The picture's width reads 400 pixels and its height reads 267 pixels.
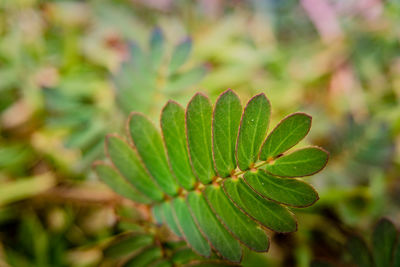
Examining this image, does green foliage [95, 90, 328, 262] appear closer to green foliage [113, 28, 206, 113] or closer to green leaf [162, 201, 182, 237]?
green leaf [162, 201, 182, 237]

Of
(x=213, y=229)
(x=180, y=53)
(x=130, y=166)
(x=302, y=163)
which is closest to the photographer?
(x=302, y=163)

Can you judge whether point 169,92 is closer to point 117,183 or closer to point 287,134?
point 117,183

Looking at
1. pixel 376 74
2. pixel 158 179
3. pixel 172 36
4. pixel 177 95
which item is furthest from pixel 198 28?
pixel 158 179

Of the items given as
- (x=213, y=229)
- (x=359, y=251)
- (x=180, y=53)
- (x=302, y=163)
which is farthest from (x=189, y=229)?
(x=180, y=53)

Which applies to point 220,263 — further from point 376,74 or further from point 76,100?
point 376,74

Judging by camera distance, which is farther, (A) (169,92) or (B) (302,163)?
(A) (169,92)

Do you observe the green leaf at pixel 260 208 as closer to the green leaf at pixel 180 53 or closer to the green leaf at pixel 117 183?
the green leaf at pixel 117 183

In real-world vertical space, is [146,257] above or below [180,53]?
below
